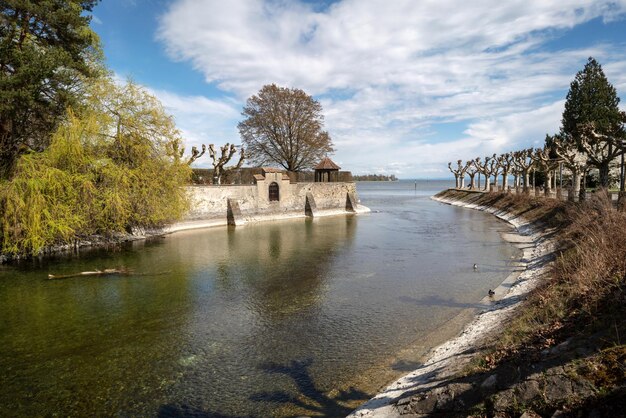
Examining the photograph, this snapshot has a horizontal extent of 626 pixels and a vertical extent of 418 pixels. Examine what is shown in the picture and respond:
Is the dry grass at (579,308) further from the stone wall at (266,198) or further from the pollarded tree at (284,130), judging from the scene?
the pollarded tree at (284,130)

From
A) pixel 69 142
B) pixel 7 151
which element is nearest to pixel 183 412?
pixel 69 142

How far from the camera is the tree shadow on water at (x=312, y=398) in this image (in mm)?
6785

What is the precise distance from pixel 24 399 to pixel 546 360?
931 cm

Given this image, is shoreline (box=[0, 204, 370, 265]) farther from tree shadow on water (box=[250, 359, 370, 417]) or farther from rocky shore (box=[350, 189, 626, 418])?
rocky shore (box=[350, 189, 626, 418])

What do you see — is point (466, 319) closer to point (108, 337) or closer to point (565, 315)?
point (565, 315)

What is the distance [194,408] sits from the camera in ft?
23.0

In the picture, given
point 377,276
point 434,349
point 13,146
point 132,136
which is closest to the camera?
point 434,349

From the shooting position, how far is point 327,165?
4684cm

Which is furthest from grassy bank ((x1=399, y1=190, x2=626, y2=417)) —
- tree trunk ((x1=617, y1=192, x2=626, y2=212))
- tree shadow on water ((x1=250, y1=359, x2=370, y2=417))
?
tree trunk ((x1=617, y1=192, x2=626, y2=212))

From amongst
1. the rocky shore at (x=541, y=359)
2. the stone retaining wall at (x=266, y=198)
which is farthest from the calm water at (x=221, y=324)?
the stone retaining wall at (x=266, y=198)

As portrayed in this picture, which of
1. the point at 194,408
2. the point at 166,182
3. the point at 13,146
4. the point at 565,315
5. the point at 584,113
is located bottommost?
the point at 194,408

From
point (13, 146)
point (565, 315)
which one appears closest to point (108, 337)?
point (565, 315)

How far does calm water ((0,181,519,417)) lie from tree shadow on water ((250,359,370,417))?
3 centimetres

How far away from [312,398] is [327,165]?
40.7 m
